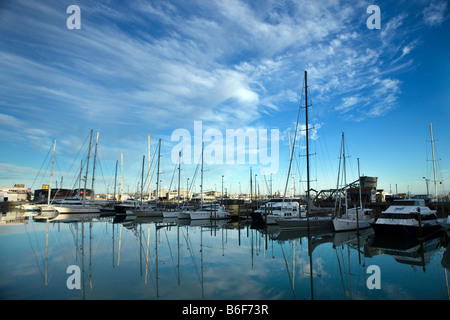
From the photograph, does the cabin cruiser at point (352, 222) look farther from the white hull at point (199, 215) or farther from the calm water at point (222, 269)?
the white hull at point (199, 215)

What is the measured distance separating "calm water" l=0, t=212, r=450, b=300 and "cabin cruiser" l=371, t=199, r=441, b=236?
217cm

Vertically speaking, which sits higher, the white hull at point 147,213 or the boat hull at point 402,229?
the boat hull at point 402,229

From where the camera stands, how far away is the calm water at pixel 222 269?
1221 centimetres

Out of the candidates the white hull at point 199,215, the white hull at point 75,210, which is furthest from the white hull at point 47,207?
the white hull at point 199,215

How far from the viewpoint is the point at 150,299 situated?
37.0 feet

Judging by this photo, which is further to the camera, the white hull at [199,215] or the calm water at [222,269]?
the white hull at [199,215]

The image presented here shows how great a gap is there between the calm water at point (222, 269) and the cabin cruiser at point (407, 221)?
2.17 m

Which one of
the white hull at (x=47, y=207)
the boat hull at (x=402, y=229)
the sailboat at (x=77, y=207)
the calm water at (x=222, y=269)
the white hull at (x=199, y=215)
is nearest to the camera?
the calm water at (x=222, y=269)

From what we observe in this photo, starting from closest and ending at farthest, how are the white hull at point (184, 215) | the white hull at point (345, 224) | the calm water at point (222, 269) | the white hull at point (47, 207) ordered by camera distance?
the calm water at point (222, 269)
the white hull at point (345, 224)
the white hull at point (184, 215)
the white hull at point (47, 207)

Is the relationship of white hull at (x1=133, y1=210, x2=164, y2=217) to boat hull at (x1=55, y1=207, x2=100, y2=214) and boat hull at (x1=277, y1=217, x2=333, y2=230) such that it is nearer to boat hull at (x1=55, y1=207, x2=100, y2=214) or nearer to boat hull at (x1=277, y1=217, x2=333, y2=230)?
boat hull at (x1=55, y1=207, x2=100, y2=214)

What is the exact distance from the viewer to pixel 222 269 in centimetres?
1652

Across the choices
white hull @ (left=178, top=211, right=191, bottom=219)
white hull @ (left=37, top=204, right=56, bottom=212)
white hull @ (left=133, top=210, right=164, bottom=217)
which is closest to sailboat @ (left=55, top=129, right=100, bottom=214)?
white hull @ (left=37, top=204, right=56, bottom=212)
